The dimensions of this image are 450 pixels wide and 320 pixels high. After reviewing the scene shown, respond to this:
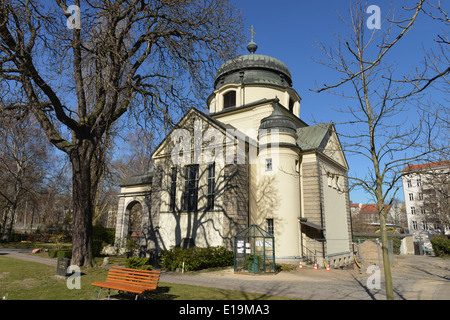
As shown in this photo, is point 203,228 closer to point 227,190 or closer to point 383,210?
point 227,190

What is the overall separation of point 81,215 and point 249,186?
10.6m

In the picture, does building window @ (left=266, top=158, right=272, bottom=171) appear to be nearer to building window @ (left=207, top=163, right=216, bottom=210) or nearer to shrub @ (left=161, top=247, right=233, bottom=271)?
building window @ (left=207, top=163, right=216, bottom=210)

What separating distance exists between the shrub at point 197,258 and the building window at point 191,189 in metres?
4.29

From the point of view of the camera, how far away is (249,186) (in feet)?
62.1

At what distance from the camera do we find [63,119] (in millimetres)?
11883

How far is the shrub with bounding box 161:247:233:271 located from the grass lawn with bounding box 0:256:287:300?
3.59m

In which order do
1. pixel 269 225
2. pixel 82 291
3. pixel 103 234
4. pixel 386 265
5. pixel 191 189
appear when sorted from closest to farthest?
pixel 386 265 < pixel 82 291 < pixel 269 225 < pixel 191 189 < pixel 103 234

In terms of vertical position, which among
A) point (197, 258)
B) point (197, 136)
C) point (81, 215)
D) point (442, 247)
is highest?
point (197, 136)

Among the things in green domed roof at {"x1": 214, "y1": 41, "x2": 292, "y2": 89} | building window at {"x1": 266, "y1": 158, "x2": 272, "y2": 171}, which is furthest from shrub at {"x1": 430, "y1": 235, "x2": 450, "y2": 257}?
green domed roof at {"x1": 214, "y1": 41, "x2": 292, "y2": 89}

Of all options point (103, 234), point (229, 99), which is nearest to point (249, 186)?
point (229, 99)

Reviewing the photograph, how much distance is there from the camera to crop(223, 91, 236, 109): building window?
996 inches

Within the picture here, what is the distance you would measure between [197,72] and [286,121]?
845 cm

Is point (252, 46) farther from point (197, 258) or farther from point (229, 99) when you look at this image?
point (197, 258)
